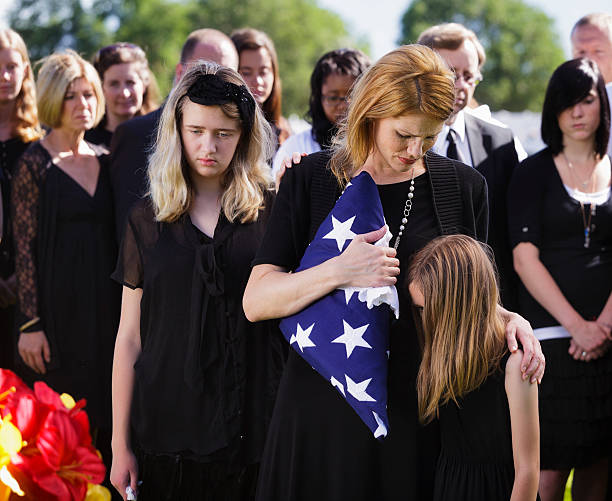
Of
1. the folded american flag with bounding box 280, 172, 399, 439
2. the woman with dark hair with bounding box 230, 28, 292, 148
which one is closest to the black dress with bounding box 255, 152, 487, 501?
the folded american flag with bounding box 280, 172, 399, 439

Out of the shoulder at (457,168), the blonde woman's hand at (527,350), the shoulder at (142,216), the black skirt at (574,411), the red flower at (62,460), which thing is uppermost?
the shoulder at (457,168)

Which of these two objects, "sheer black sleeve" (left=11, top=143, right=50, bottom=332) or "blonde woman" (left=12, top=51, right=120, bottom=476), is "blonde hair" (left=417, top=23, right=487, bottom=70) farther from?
"sheer black sleeve" (left=11, top=143, right=50, bottom=332)

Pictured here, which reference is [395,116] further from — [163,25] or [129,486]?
[163,25]

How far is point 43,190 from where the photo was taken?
12.6 feet

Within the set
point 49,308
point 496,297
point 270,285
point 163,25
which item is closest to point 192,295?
point 270,285

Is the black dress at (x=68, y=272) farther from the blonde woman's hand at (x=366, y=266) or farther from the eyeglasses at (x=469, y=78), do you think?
the blonde woman's hand at (x=366, y=266)

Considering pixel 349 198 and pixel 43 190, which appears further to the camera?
pixel 43 190

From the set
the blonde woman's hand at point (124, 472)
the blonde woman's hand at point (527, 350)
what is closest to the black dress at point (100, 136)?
the blonde woman's hand at point (124, 472)

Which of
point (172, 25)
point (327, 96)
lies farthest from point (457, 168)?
point (172, 25)

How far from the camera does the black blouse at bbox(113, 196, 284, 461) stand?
2664 mm

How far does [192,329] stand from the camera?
105 inches

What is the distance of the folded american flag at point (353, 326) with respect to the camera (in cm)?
209

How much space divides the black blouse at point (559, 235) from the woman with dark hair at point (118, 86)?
2.20 metres

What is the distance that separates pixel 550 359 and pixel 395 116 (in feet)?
6.26
